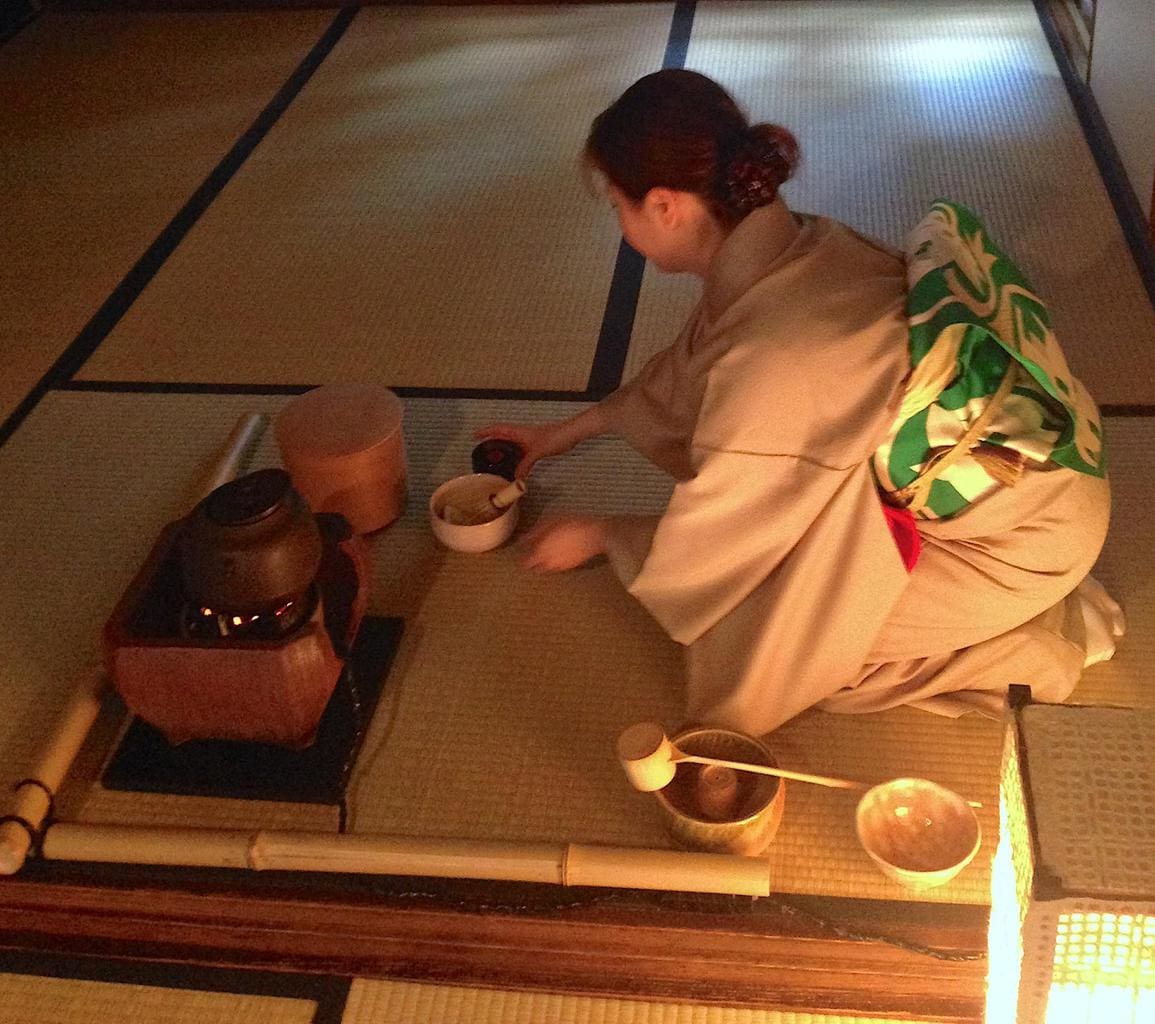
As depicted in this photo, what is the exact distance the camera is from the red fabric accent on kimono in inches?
60.0

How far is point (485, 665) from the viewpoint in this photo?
6.05ft

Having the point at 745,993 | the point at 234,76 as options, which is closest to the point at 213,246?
the point at 234,76

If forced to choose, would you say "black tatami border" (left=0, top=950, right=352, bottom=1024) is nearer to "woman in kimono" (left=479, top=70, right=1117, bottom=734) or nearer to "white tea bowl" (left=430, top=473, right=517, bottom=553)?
"woman in kimono" (left=479, top=70, right=1117, bottom=734)

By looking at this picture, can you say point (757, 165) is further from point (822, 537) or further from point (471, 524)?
point (471, 524)

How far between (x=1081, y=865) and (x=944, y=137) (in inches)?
115

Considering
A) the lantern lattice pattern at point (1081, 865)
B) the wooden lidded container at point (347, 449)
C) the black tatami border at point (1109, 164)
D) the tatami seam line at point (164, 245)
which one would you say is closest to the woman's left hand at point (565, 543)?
the wooden lidded container at point (347, 449)

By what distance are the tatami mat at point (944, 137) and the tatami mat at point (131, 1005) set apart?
1.55 m

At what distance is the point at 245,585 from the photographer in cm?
144

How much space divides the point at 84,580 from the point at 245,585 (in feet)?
2.61

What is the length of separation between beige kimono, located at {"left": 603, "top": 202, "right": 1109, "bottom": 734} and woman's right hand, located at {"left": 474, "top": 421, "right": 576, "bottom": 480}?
395 mm

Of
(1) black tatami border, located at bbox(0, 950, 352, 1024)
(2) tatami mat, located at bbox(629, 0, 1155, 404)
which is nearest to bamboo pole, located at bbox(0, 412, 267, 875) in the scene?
(1) black tatami border, located at bbox(0, 950, 352, 1024)

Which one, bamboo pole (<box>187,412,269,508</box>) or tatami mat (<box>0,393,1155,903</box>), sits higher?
bamboo pole (<box>187,412,269,508</box>)

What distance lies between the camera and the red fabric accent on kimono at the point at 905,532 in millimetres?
1524

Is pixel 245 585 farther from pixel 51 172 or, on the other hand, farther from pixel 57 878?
pixel 51 172
